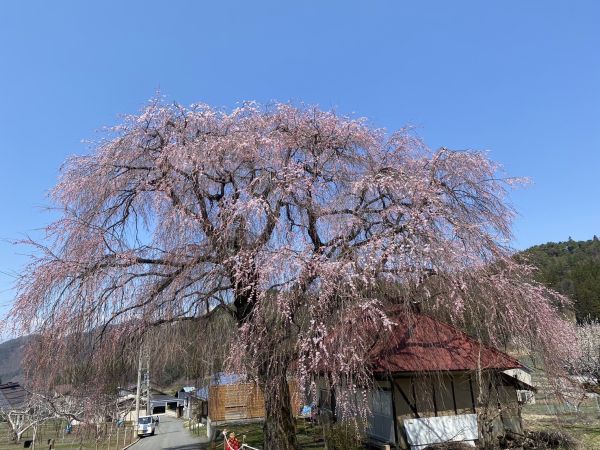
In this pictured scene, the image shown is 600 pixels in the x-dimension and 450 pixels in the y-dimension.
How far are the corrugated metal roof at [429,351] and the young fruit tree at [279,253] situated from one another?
1.06 meters

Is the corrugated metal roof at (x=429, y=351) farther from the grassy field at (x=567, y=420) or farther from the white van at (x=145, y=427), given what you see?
the white van at (x=145, y=427)

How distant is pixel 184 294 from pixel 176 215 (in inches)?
70.3

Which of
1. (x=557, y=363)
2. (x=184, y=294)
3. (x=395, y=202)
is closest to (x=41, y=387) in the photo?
(x=184, y=294)

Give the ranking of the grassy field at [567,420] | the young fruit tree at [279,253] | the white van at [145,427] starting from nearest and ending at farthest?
the young fruit tree at [279,253] → the grassy field at [567,420] → the white van at [145,427]

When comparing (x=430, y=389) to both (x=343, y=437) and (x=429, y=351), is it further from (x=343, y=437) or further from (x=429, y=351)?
(x=343, y=437)

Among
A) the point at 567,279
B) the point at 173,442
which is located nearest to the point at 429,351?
the point at 173,442

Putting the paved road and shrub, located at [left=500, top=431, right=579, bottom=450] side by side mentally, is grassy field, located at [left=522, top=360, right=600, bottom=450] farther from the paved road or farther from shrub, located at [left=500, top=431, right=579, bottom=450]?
the paved road

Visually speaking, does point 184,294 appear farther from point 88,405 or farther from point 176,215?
point 88,405

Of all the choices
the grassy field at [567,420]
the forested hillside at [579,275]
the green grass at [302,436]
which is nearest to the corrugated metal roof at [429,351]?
the grassy field at [567,420]

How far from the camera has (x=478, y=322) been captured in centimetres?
934

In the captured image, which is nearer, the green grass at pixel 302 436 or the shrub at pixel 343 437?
the shrub at pixel 343 437

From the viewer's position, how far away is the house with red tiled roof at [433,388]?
11289 millimetres

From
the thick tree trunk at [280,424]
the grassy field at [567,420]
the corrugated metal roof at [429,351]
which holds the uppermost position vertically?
the corrugated metal roof at [429,351]

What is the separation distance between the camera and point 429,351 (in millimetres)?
12000
